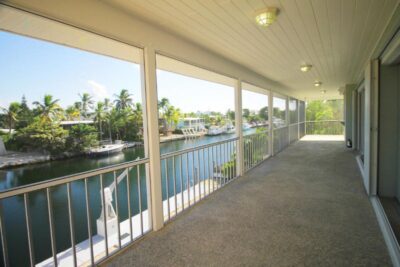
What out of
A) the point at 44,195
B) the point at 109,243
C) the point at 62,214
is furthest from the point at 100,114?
the point at 109,243

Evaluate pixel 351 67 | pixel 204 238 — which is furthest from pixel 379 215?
pixel 351 67

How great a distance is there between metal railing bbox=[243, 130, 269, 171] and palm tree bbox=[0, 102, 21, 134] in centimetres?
381

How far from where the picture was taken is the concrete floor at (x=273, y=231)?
Result: 1.85 m

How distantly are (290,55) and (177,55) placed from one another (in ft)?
6.68

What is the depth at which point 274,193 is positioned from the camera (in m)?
3.34

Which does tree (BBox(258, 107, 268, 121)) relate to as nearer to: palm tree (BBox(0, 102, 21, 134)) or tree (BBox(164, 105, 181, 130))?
tree (BBox(164, 105, 181, 130))

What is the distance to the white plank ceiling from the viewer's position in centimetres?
192

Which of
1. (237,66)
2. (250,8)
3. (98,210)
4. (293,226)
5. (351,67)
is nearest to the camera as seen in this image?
(250,8)

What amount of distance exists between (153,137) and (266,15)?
158cm

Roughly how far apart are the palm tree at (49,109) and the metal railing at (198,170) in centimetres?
119

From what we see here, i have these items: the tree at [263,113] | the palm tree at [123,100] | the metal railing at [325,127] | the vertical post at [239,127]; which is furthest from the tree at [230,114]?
the metal railing at [325,127]

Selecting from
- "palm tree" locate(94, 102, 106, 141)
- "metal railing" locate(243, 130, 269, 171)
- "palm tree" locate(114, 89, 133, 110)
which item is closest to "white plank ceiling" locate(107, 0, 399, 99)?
"palm tree" locate(114, 89, 133, 110)

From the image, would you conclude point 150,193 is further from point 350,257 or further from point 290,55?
point 290,55

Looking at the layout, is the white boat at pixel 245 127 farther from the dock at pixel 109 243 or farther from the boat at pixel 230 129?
Answer: the dock at pixel 109 243
